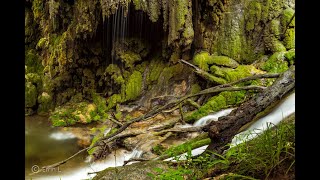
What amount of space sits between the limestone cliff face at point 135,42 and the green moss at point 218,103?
1891 millimetres

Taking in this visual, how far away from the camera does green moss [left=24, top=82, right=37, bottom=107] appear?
1075cm

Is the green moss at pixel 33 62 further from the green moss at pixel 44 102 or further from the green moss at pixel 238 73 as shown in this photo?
the green moss at pixel 238 73

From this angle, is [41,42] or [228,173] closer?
[228,173]

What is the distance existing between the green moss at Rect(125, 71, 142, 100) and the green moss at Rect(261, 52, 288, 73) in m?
4.07

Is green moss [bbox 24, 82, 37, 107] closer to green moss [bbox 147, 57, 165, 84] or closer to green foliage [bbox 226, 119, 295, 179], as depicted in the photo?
green moss [bbox 147, 57, 165, 84]

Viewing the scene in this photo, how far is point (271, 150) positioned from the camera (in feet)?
6.31

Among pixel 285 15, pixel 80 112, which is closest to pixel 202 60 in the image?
pixel 285 15

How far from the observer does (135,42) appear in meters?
10.7

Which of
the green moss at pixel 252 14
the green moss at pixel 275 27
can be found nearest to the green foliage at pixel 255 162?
the green moss at pixel 275 27

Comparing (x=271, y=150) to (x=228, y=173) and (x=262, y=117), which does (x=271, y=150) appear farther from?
(x=262, y=117)

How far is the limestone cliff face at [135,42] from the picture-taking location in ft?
29.9

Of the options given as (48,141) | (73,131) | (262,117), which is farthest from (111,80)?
(262,117)

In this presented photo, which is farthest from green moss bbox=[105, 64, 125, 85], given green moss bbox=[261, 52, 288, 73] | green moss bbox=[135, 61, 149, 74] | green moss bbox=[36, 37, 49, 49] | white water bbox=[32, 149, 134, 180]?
green moss bbox=[261, 52, 288, 73]
